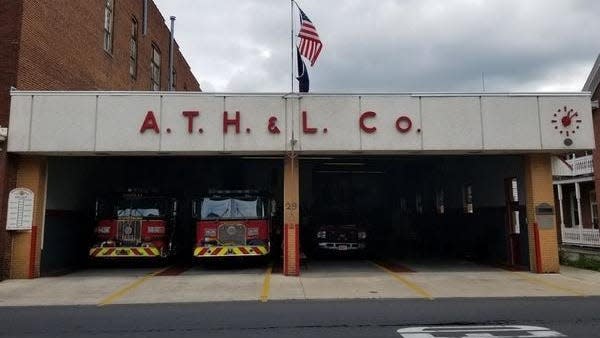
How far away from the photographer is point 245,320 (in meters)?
9.12

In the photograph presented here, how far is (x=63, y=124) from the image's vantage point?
15.1m

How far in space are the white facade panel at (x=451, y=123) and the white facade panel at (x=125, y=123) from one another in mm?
7609

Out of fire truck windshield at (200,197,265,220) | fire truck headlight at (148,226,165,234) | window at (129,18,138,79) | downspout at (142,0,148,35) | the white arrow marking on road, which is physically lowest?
the white arrow marking on road

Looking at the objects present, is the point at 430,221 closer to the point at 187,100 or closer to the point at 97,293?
the point at 187,100

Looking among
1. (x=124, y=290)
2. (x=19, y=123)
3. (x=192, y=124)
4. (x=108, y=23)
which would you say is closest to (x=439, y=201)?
(x=192, y=124)

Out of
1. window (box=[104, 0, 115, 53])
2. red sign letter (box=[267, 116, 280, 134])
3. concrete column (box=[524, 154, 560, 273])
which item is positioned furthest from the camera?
window (box=[104, 0, 115, 53])

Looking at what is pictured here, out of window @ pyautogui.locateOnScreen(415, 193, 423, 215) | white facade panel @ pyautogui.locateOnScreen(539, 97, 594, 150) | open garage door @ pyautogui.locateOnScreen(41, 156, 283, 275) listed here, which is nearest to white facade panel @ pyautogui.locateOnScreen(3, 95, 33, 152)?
open garage door @ pyautogui.locateOnScreen(41, 156, 283, 275)

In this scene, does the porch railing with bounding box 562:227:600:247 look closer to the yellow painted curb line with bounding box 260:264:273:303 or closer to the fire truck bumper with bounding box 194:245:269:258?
the yellow painted curb line with bounding box 260:264:273:303

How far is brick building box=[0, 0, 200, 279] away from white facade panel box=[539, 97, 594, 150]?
15108 mm

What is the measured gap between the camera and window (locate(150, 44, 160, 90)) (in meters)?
30.6

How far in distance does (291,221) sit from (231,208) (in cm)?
228

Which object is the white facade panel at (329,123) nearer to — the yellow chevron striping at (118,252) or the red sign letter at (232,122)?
the red sign letter at (232,122)

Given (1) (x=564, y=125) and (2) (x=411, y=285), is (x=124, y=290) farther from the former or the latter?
(1) (x=564, y=125)

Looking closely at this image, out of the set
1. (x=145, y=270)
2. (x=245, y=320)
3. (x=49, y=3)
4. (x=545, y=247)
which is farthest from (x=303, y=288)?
(x=49, y=3)
